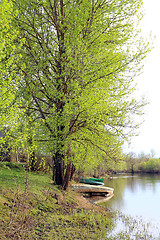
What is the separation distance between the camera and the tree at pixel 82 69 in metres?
8.71

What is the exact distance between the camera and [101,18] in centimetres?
941

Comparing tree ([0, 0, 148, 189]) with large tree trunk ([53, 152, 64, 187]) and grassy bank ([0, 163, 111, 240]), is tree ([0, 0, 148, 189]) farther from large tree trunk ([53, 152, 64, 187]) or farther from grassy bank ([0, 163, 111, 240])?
grassy bank ([0, 163, 111, 240])

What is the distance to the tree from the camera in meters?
8.71

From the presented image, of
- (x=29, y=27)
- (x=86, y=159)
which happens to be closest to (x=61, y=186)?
(x=86, y=159)

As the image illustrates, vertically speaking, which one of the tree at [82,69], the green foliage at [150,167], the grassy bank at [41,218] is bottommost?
the green foliage at [150,167]

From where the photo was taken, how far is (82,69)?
8414mm

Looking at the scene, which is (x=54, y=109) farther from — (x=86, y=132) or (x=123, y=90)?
(x=123, y=90)

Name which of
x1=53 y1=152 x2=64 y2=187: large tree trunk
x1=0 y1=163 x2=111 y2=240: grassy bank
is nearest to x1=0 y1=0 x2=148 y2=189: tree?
x1=53 y1=152 x2=64 y2=187: large tree trunk

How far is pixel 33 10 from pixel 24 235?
9.49 metres

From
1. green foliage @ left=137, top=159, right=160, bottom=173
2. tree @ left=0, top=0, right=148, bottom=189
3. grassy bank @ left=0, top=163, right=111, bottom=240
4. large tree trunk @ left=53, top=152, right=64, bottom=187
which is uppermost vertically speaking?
tree @ left=0, top=0, right=148, bottom=189

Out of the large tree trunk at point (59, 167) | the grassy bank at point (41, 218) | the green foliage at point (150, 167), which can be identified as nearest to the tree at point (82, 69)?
the large tree trunk at point (59, 167)

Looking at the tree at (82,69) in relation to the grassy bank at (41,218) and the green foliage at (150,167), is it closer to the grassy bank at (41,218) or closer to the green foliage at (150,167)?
the grassy bank at (41,218)

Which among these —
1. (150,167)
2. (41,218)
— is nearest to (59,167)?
(41,218)

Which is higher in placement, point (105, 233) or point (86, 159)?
point (86, 159)
